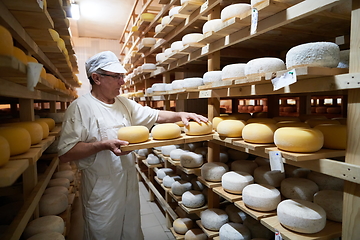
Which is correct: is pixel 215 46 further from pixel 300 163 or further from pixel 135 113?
pixel 300 163

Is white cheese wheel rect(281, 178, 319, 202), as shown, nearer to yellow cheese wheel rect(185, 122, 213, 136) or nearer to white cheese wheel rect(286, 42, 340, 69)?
yellow cheese wheel rect(185, 122, 213, 136)

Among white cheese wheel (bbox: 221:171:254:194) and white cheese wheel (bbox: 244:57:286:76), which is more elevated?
white cheese wheel (bbox: 244:57:286:76)

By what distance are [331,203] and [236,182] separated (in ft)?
1.90

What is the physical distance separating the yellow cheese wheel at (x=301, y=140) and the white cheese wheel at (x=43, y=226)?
164 cm

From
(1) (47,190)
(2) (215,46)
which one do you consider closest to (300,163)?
(2) (215,46)

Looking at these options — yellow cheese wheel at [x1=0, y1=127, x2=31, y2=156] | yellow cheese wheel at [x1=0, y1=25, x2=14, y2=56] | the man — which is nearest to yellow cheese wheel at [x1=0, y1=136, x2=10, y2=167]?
yellow cheese wheel at [x1=0, y1=127, x2=31, y2=156]

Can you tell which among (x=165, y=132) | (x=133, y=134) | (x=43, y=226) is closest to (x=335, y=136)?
(x=165, y=132)

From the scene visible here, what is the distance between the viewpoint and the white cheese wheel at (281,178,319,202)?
1.41 meters

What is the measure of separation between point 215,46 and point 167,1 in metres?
1.70

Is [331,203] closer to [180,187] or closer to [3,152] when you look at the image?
[180,187]

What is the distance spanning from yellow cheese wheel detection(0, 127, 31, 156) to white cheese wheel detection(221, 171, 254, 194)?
4.30ft

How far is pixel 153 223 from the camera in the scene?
2.88 metres

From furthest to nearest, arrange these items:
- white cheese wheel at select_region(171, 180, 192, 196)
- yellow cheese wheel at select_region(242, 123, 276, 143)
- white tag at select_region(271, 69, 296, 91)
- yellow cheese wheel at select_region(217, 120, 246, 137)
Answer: white cheese wheel at select_region(171, 180, 192, 196) < yellow cheese wheel at select_region(217, 120, 246, 137) < yellow cheese wheel at select_region(242, 123, 276, 143) < white tag at select_region(271, 69, 296, 91)

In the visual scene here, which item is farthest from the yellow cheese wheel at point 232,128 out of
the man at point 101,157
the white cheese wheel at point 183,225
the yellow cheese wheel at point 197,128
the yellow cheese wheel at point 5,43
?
the yellow cheese wheel at point 5,43
